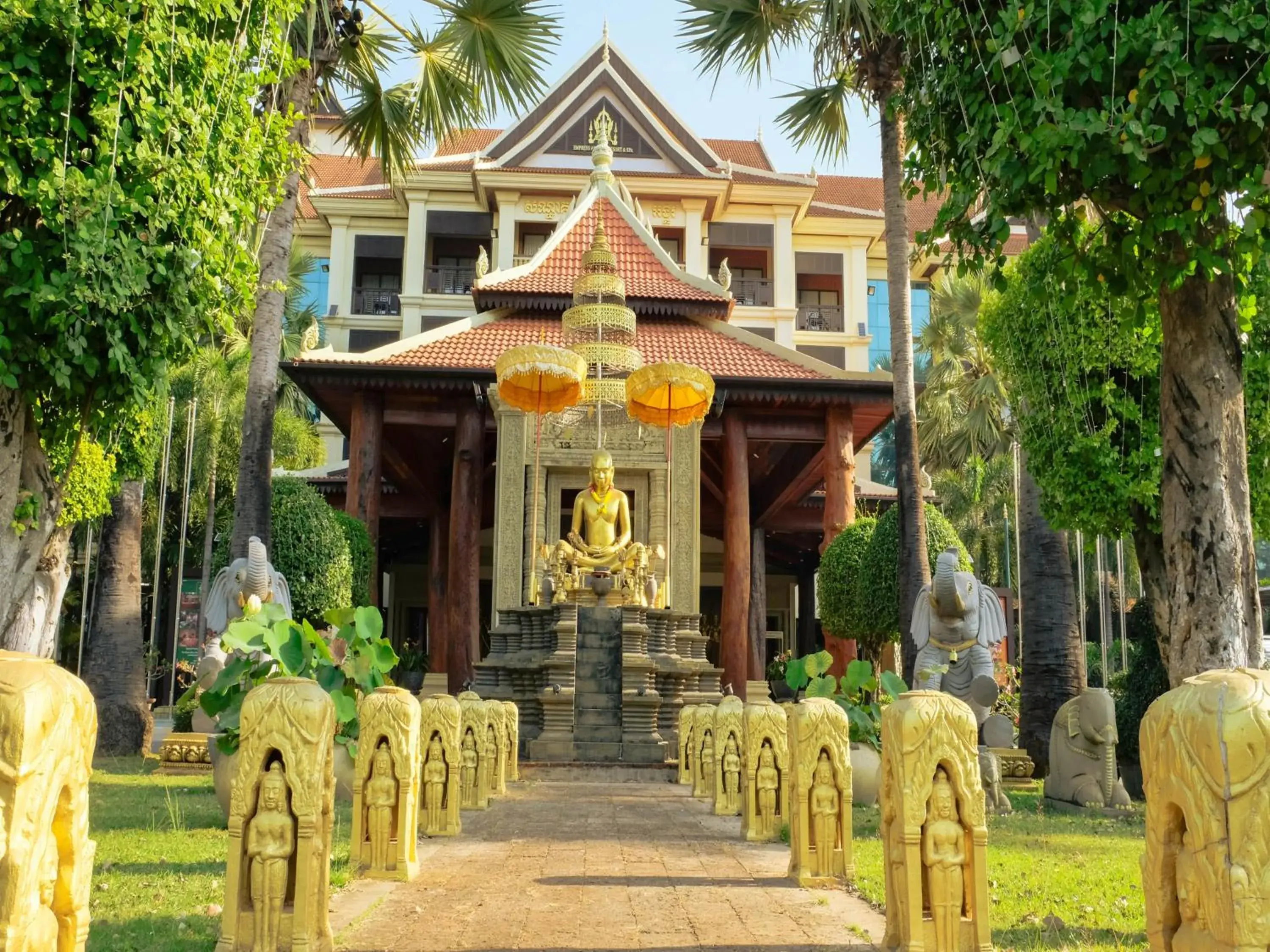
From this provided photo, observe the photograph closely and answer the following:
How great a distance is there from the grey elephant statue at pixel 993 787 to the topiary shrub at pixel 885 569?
5526mm

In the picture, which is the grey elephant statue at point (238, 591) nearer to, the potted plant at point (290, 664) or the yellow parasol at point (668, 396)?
the potted plant at point (290, 664)

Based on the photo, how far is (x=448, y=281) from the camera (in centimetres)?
3219

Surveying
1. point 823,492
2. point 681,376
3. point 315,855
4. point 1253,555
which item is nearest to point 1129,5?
point 1253,555

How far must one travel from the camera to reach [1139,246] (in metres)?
5.88

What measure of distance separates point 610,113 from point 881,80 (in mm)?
17406

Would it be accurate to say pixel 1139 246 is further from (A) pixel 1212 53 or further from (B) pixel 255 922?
(B) pixel 255 922

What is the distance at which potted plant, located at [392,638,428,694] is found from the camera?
19438 mm

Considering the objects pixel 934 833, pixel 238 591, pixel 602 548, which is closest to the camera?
pixel 934 833

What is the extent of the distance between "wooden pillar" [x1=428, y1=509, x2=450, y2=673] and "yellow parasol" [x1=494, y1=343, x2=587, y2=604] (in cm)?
171

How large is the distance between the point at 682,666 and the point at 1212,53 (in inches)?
457

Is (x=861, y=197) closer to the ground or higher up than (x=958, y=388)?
higher up

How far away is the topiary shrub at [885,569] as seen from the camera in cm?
1538

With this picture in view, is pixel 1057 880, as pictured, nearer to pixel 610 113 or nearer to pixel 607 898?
pixel 607 898

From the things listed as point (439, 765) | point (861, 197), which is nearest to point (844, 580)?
point (439, 765)
